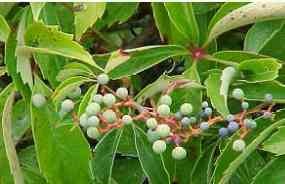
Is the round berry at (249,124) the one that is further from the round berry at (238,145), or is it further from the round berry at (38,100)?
the round berry at (38,100)

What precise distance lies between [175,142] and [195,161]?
114 millimetres

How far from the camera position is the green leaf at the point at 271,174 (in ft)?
2.96

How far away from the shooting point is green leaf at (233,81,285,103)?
2.96 feet

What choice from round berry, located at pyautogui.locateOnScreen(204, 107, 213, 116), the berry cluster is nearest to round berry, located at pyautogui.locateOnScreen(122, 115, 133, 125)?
the berry cluster

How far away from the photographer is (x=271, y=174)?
2.96 feet

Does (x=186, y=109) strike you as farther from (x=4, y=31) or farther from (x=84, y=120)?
(x=4, y=31)

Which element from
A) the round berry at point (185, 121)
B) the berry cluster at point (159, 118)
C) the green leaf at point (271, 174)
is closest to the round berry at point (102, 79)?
the berry cluster at point (159, 118)

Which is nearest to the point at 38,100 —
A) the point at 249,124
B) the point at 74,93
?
the point at 74,93

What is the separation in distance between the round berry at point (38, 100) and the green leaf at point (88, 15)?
0.28 feet

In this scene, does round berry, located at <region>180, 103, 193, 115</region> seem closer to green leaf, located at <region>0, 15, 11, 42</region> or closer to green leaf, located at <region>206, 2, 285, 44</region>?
green leaf, located at <region>206, 2, 285, 44</region>

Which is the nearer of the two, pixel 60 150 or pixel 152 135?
pixel 152 135

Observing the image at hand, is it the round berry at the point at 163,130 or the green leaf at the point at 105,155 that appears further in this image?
the green leaf at the point at 105,155


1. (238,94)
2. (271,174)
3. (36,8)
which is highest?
(36,8)

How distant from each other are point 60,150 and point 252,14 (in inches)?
11.5
